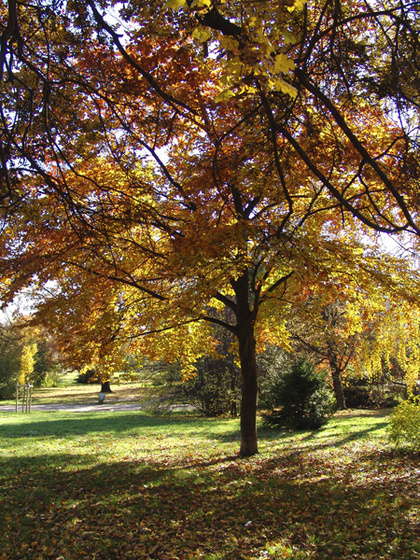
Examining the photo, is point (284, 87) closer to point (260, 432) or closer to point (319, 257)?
point (319, 257)

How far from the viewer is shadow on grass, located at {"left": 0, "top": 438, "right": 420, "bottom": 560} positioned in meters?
4.25

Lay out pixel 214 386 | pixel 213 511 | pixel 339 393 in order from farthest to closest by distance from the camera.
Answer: pixel 339 393 → pixel 214 386 → pixel 213 511

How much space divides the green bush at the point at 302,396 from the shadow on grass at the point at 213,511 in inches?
188

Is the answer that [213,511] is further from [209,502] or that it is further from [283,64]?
[283,64]

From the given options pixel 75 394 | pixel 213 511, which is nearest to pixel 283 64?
pixel 213 511

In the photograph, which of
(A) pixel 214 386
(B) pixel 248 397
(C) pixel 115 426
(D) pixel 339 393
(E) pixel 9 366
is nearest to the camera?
(B) pixel 248 397

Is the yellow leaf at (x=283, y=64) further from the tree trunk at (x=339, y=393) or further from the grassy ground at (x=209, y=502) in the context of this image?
the tree trunk at (x=339, y=393)

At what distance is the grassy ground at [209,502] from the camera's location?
A: 4.28m

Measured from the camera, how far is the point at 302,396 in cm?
1307

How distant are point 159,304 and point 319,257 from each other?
11.6 feet

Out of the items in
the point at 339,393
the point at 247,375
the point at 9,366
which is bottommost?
the point at 339,393

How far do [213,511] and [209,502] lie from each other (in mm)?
371

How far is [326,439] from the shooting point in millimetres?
11227

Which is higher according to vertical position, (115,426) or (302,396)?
(302,396)
